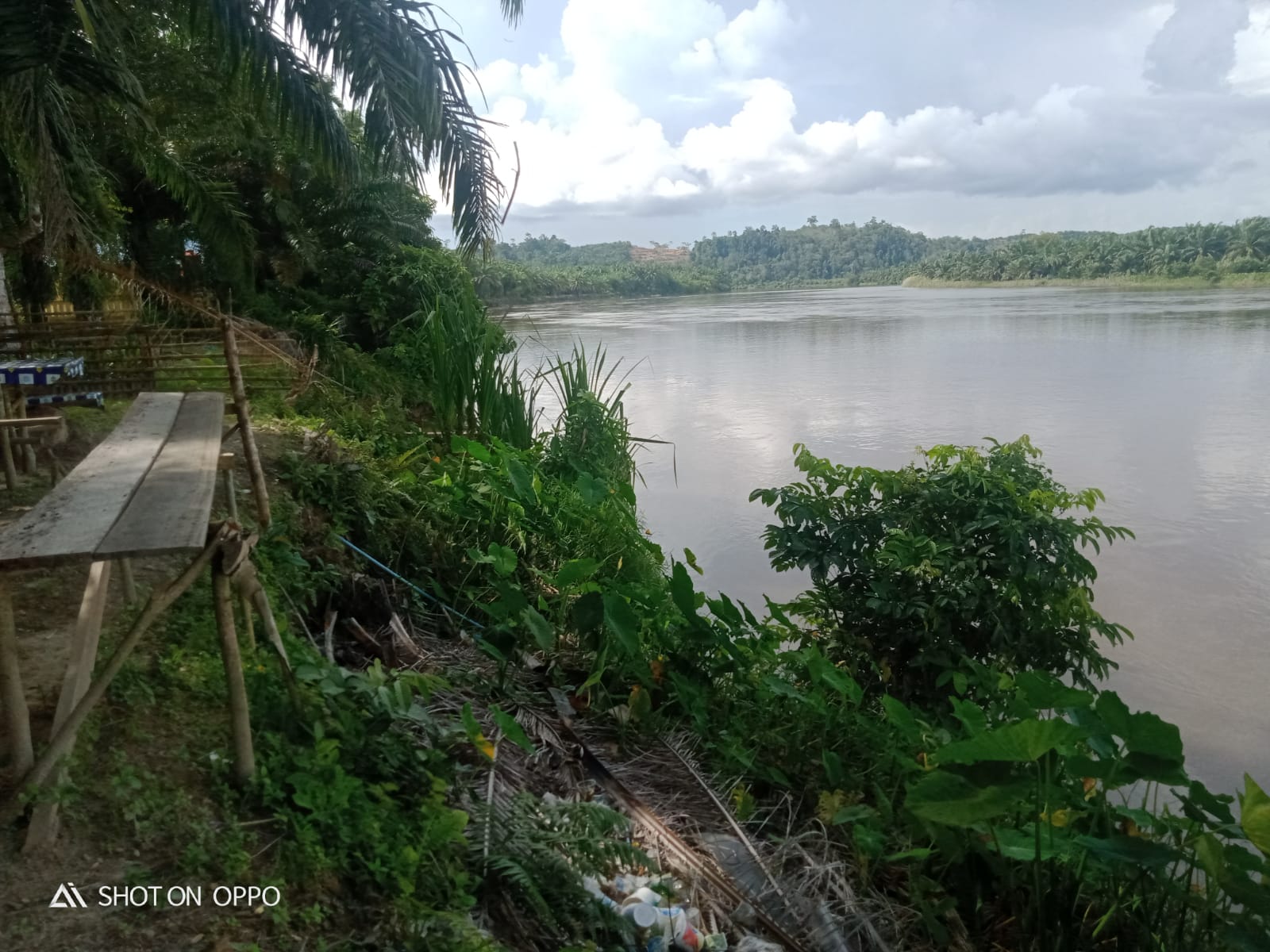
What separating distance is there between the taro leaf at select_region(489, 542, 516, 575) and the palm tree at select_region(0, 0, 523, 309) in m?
2.19

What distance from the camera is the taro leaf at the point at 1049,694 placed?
7.09 feet

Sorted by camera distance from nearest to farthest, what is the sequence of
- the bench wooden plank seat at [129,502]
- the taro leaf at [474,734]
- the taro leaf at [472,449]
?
1. the bench wooden plank seat at [129,502]
2. the taro leaf at [474,734]
3. the taro leaf at [472,449]

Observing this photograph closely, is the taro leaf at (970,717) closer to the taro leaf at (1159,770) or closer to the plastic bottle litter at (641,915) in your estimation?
the taro leaf at (1159,770)

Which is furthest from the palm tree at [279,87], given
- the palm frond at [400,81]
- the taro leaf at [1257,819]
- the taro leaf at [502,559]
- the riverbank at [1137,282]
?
the riverbank at [1137,282]

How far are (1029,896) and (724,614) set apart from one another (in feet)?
4.45

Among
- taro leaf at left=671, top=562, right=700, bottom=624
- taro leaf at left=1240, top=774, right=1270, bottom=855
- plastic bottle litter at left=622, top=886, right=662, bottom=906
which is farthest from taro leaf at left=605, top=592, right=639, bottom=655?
taro leaf at left=1240, top=774, right=1270, bottom=855

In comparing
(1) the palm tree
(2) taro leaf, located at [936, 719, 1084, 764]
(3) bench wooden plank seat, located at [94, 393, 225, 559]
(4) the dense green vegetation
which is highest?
(4) the dense green vegetation

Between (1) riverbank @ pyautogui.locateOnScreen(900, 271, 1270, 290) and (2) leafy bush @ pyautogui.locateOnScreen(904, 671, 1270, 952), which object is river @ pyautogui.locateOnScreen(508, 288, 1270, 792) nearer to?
(2) leafy bush @ pyautogui.locateOnScreen(904, 671, 1270, 952)

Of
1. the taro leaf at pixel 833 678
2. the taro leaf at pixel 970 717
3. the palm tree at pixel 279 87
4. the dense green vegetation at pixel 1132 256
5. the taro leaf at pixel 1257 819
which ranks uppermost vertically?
the dense green vegetation at pixel 1132 256

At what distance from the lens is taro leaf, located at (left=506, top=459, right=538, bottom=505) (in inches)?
159

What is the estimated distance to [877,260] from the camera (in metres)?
48.9

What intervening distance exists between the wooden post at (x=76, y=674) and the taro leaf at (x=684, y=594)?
73.4 inches

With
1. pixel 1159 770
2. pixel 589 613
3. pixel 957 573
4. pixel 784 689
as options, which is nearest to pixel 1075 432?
pixel 957 573

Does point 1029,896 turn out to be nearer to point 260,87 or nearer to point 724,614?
point 724,614
